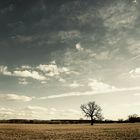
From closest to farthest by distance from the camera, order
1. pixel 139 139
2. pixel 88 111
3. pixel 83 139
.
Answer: pixel 139 139 → pixel 83 139 → pixel 88 111

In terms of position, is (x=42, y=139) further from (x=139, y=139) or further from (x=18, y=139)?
(x=139, y=139)

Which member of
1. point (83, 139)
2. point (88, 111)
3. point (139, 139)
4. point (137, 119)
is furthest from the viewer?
point (137, 119)

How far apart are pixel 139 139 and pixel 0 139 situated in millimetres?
17266

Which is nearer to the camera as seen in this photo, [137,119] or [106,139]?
[106,139]

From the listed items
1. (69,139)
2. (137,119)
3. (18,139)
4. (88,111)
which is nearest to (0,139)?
(18,139)

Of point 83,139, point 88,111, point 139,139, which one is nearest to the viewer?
point 139,139

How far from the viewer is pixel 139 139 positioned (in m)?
31.4

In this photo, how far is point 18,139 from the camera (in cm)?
3325

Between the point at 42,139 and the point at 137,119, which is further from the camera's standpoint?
the point at 137,119

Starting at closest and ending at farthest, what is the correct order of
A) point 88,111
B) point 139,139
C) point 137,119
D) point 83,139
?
1. point 139,139
2. point 83,139
3. point 88,111
4. point 137,119

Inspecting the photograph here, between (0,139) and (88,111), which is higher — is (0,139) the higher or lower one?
the lower one

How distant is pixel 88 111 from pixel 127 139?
84.2 metres

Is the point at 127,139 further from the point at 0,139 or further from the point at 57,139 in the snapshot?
the point at 0,139

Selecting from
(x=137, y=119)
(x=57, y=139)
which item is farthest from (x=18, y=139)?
(x=137, y=119)
